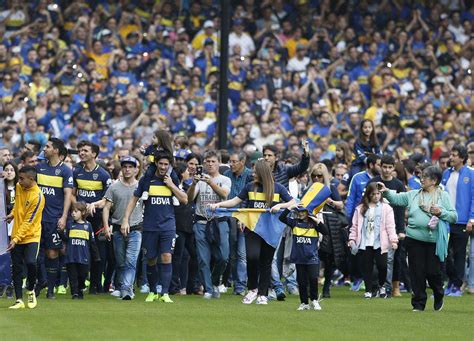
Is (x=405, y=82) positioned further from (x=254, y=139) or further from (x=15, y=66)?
(x=15, y=66)

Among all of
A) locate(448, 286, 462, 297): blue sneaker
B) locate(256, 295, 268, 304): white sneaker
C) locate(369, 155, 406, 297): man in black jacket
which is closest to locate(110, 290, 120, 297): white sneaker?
locate(256, 295, 268, 304): white sneaker

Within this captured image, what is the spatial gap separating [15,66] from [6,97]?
39.3 inches

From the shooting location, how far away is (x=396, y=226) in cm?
1862

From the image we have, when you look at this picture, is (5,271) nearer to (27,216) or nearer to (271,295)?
(27,216)

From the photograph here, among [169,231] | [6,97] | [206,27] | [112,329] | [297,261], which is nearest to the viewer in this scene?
[112,329]

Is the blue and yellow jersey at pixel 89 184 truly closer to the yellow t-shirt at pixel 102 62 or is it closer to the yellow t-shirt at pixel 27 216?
the yellow t-shirt at pixel 27 216

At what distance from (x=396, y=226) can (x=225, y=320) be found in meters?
5.49

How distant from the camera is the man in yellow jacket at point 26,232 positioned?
48.9ft

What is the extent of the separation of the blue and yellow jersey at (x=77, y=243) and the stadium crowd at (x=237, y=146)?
0.03m

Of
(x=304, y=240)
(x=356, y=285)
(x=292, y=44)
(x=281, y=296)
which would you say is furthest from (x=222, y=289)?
(x=292, y=44)

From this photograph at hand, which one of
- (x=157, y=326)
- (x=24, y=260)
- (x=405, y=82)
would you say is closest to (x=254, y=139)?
(x=405, y=82)

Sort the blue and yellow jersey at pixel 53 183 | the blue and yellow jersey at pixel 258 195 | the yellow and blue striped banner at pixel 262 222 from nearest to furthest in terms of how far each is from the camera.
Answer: the yellow and blue striped banner at pixel 262 222
the blue and yellow jersey at pixel 258 195
the blue and yellow jersey at pixel 53 183

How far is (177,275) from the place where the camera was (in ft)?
59.0

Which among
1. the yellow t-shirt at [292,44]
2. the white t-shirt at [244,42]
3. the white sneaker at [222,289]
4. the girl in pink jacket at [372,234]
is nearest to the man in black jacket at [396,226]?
the girl in pink jacket at [372,234]
